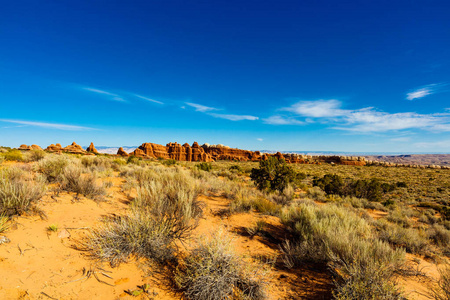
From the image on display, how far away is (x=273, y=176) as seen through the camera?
10445mm

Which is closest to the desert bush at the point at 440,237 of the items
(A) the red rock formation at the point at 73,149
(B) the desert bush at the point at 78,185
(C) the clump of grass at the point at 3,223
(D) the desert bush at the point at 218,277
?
(D) the desert bush at the point at 218,277

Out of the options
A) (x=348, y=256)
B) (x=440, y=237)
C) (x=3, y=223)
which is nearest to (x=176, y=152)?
(x=3, y=223)

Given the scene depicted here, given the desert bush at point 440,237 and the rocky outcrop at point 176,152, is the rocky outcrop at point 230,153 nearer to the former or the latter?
the rocky outcrop at point 176,152

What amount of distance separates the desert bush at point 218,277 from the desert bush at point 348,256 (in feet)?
3.57

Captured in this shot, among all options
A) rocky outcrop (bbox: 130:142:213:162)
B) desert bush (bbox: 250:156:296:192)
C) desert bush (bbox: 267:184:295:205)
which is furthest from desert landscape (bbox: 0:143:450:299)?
rocky outcrop (bbox: 130:142:213:162)

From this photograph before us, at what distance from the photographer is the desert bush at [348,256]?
8.44 feet

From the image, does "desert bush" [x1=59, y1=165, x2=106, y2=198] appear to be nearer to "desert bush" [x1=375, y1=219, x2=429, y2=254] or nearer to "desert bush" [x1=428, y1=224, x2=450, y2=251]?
"desert bush" [x1=375, y1=219, x2=429, y2=254]

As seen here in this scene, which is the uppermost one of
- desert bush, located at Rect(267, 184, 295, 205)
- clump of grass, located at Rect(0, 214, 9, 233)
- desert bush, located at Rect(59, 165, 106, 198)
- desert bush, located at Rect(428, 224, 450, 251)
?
desert bush, located at Rect(59, 165, 106, 198)

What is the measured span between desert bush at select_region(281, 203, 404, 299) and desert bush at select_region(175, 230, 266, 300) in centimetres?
109

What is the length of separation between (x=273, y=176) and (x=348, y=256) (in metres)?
7.13

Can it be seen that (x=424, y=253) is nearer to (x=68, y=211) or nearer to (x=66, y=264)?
(x=66, y=264)

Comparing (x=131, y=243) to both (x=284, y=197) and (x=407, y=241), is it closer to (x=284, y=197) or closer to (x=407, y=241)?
(x=407, y=241)

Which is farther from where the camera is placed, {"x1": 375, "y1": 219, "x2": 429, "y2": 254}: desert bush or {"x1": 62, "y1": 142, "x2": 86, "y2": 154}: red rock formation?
{"x1": 62, "y1": 142, "x2": 86, "y2": 154}: red rock formation

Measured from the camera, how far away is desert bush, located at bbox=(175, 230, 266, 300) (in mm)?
2551
